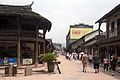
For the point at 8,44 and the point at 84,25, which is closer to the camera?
the point at 8,44

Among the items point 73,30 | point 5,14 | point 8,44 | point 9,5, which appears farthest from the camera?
point 73,30

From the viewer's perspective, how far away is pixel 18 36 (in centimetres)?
2547

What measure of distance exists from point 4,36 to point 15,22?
160cm

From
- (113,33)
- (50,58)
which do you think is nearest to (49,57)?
(50,58)

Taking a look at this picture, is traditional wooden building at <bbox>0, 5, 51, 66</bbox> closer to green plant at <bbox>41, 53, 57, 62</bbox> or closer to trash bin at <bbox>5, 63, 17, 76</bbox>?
green plant at <bbox>41, 53, 57, 62</bbox>

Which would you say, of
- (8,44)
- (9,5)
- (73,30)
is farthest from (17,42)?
(73,30)

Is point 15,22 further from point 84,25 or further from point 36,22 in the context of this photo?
point 84,25

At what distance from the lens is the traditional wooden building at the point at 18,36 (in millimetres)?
25328

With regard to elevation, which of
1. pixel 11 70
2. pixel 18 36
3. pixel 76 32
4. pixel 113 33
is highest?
pixel 76 32

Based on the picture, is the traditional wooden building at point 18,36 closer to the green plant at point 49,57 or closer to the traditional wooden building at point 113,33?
the green plant at point 49,57

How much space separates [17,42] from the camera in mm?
25562

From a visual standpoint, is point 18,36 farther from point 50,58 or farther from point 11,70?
point 11,70

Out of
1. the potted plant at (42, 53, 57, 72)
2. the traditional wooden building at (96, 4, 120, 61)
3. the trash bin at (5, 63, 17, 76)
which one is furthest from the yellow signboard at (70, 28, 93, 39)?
the trash bin at (5, 63, 17, 76)

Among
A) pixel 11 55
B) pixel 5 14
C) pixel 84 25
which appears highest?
pixel 84 25
